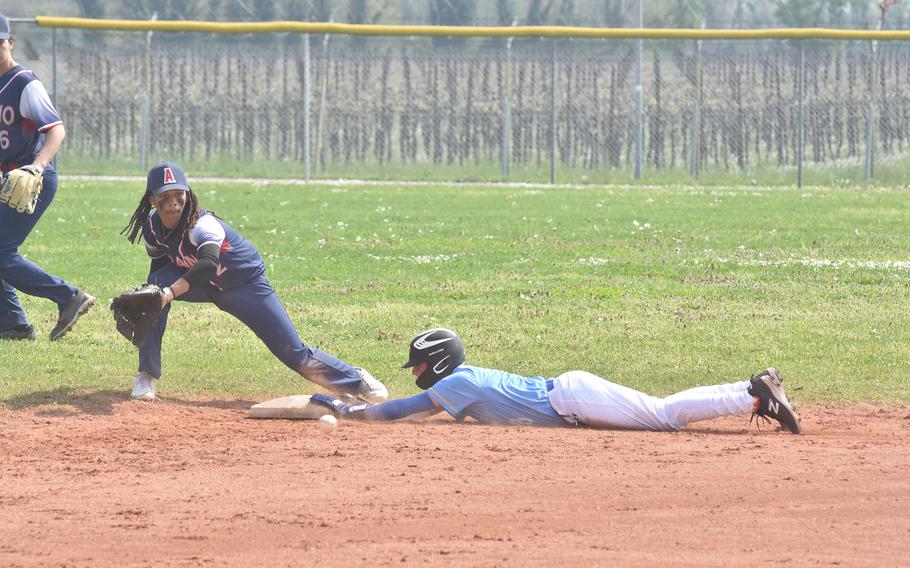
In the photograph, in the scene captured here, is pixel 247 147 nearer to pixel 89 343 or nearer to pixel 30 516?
pixel 89 343

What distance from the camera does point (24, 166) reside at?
31.0 ft

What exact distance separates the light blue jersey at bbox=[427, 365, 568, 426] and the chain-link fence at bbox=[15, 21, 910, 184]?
1666 cm

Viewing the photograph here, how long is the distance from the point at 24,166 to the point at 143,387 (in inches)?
79.3

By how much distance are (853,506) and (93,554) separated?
319cm

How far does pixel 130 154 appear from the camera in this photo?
25.0m

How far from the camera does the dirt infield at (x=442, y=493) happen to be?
17.1 ft

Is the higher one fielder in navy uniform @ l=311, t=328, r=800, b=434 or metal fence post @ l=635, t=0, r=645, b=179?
metal fence post @ l=635, t=0, r=645, b=179

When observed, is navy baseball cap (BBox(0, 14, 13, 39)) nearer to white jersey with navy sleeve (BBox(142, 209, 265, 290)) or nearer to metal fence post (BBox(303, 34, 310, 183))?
white jersey with navy sleeve (BBox(142, 209, 265, 290))

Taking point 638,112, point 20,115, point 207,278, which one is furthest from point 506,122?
point 207,278

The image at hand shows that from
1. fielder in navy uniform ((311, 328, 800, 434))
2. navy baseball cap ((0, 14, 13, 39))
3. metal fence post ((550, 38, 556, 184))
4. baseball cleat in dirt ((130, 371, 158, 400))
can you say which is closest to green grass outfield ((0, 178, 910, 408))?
baseball cleat in dirt ((130, 371, 158, 400))

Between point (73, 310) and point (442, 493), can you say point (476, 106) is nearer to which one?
point (73, 310)

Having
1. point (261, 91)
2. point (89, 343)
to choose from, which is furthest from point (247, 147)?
point (89, 343)

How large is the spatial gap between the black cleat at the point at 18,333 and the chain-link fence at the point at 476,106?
548 inches

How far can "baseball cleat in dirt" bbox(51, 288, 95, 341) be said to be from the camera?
10211 millimetres
